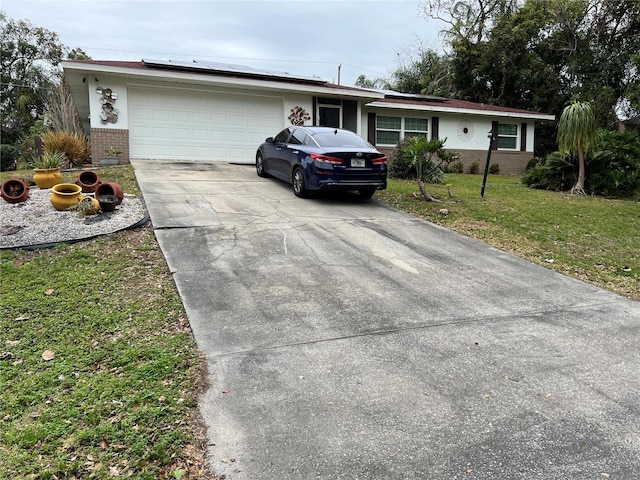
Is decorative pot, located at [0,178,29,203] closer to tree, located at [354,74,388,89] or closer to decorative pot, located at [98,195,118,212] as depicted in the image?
decorative pot, located at [98,195,118,212]

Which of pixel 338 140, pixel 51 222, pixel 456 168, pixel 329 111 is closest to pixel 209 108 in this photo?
pixel 329 111

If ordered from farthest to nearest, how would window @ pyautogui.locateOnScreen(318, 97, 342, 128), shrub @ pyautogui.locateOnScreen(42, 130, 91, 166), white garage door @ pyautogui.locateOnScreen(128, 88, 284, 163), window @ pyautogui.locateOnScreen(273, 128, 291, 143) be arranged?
1. window @ pyautogui.locateOnScreen(318, 97, 342, 128)
2. white garage door @ pyautogui.locateOnScreen(128, 88, 284, 163)
3. shrub @ pyautogui.locateOnScreen(42, 130, 91, 166)
4. window @ pyautogui.locateOnScreen(273, 128, 291, 143)

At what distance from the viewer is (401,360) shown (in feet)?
11.7

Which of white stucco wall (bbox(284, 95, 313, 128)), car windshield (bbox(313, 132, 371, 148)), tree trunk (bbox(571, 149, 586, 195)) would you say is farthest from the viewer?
white stucco wall (bbox(284, 95, 313, 128))

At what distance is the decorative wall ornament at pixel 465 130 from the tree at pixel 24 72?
28643 mm

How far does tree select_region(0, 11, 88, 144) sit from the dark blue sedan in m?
30.5

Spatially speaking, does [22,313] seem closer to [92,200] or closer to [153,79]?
[92,200]

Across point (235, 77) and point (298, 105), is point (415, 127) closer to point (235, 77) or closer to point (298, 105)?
point (298, 105)

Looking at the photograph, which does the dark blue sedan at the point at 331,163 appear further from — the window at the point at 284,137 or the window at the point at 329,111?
the window at the point at 329,111

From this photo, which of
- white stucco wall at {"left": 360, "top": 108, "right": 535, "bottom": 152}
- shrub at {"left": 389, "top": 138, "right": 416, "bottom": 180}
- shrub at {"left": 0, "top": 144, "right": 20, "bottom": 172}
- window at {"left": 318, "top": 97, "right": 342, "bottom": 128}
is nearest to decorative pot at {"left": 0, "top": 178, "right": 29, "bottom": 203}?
shrub at {"left": 389, "top": 138, "right": 416, "bottom": 180}

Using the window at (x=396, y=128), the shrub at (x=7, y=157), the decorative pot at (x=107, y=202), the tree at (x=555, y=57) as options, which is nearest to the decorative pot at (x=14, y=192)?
the decorative pot at (x=107, y=202)

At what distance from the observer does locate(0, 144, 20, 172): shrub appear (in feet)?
61.5

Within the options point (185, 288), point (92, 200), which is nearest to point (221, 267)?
point (185, 288)

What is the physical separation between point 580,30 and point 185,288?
2775 centimetres
